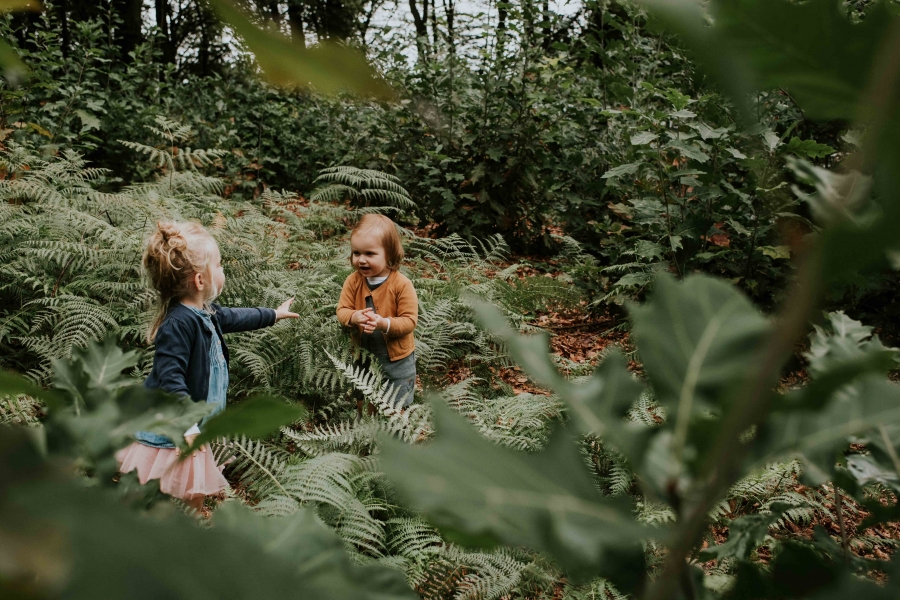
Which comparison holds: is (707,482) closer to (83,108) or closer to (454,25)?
(454,25)

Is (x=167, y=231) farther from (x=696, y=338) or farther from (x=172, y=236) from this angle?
(x=696, y=338)

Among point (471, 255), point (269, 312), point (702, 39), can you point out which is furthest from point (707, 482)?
point (471, 255)

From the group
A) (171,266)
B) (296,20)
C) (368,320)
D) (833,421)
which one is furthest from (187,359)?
(833,421)

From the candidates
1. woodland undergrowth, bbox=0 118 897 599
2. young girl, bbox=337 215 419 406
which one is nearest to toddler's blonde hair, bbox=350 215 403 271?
young girl, bbox=337 215 419 406

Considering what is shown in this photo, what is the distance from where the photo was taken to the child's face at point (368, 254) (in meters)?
2.30

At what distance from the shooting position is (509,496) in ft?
0.63

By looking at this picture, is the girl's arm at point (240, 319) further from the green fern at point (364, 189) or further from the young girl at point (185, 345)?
the green fern at point (364, 189)

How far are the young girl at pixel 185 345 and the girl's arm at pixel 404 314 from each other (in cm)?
66

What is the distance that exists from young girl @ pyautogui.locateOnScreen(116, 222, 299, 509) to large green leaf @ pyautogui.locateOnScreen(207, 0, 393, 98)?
152 centimetres

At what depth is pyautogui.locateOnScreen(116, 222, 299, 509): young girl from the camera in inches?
63.9

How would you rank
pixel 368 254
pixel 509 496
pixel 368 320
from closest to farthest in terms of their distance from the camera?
1. pixel 509 496
2. pixel 368 320
3. pixel 368 254

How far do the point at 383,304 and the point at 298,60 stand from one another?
213cm

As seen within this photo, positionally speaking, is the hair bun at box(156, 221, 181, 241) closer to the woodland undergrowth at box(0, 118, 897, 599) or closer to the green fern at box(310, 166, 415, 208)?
the woodland undergrowth at box(0, 118, 897, 599)

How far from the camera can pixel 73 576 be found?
0.40 feet
